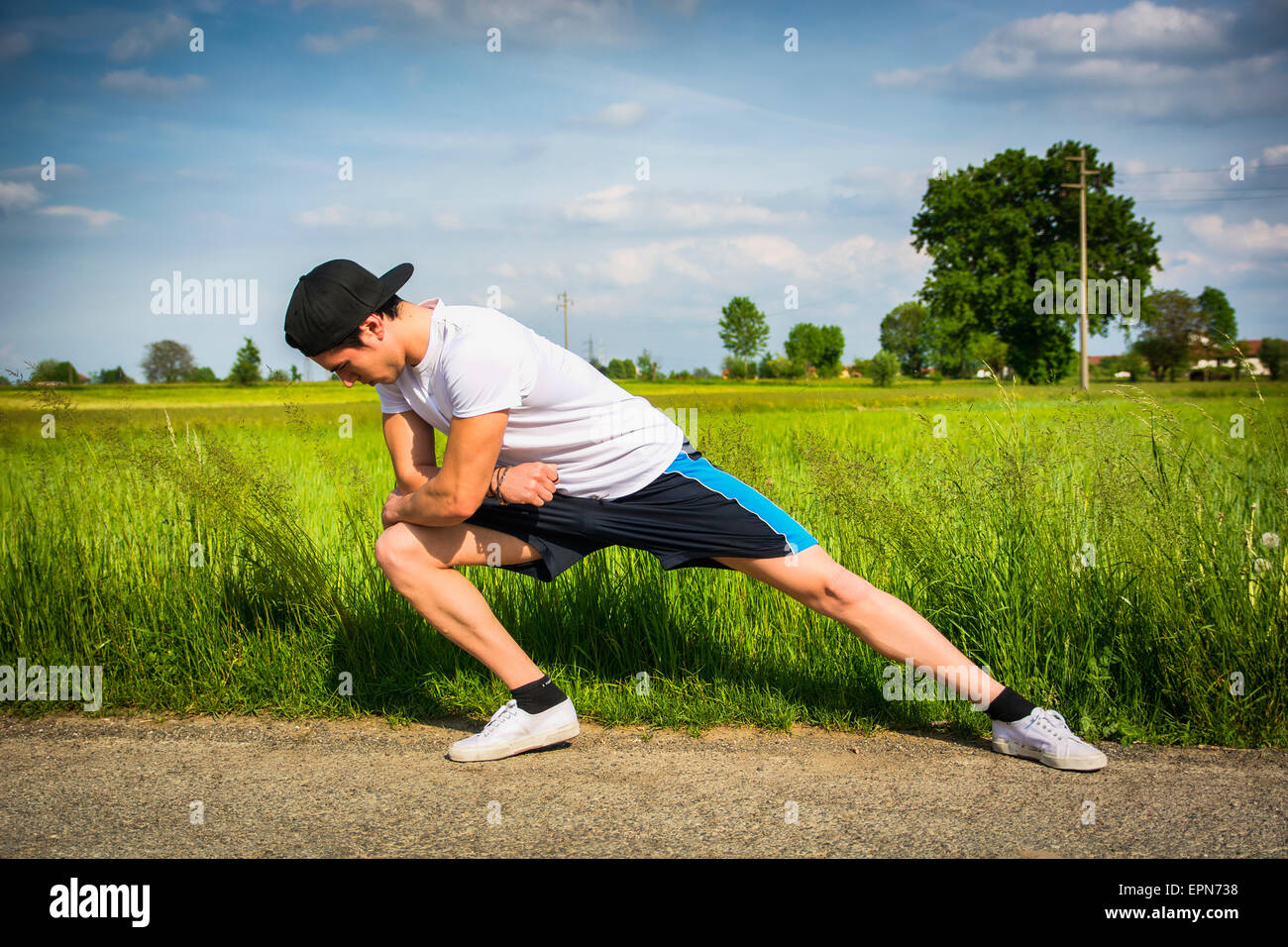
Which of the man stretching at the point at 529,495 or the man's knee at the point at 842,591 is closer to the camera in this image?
the man stretching at the point at 529,495

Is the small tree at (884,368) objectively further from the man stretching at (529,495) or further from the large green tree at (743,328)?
the man stretching at (529,495)

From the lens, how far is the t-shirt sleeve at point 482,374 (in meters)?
2.80

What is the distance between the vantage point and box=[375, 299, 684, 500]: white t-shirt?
2.83 m

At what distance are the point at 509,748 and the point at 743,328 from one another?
97650 mm

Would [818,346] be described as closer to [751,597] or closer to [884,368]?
[884,368]

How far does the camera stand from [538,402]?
3018 mm

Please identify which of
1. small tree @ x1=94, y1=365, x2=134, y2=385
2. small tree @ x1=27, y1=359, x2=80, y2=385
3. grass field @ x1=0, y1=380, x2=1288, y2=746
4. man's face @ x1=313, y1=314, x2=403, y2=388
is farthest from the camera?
small tree @ x1=94, y1=365, x2=134, y2=385

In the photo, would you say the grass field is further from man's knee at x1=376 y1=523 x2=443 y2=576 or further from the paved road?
man's knee at x1=376 y1=523 x2=443 y2=576

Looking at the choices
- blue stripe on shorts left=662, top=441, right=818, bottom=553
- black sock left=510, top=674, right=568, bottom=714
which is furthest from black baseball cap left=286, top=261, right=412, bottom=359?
black sock left=510, top=674, right=568, bottom=714

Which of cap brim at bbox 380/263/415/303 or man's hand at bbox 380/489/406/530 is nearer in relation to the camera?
cap brim at bbox 380/263/415/303

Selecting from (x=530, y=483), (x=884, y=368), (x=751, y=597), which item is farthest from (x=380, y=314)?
(x=884, y=368)

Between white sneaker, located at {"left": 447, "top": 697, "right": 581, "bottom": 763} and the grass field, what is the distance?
0.32 m

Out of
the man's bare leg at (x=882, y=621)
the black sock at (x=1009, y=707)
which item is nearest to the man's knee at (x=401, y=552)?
the man's bare leg at (x=882, y=621)
